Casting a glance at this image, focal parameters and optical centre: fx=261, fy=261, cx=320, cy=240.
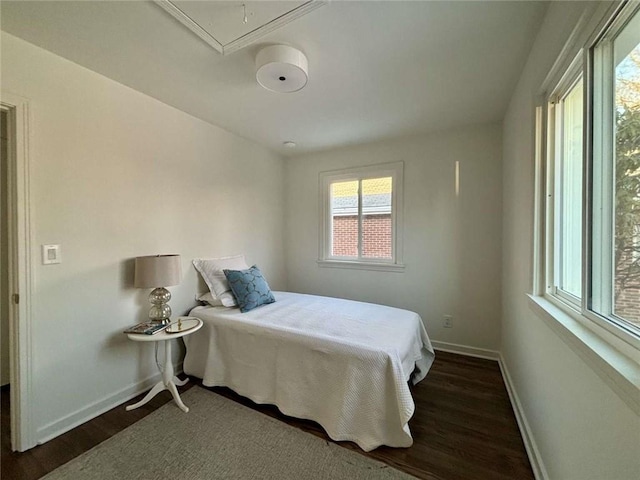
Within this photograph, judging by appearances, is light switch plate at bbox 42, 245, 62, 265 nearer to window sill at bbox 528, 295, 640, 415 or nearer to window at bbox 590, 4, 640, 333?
window sill at bbox 528, 295, 640, 415

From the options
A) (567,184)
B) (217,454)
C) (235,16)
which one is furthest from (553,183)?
(217,454)

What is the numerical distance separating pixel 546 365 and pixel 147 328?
2.59 m

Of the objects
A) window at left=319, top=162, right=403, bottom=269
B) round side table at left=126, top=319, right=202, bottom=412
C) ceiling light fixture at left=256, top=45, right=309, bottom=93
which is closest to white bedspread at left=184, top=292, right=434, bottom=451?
round side table at left=126, top=319, right=202, bottom=412

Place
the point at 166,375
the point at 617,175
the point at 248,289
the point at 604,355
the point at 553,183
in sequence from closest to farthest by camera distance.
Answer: the point at 604,355, the point at 617,175, the point at 553,183, the point at 166,375, the point at 248,289

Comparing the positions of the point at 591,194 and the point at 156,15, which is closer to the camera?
the point at 591,194

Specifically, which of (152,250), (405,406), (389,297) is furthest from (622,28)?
(152,250)

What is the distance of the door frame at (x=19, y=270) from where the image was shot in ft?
5.24

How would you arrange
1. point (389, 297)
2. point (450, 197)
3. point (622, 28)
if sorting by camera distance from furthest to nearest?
point (389, 297) → point (450, 197) → point (622, 28)

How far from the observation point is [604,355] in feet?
2.71

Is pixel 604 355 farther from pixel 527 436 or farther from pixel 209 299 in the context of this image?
pixel 209 299

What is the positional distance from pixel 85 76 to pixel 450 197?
135 inches

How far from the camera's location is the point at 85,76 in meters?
1.88

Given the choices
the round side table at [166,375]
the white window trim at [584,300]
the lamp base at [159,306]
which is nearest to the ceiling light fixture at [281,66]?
the white window trim at [584,300]

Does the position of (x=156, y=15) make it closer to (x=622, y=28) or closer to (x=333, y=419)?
(x=622, y=28)
